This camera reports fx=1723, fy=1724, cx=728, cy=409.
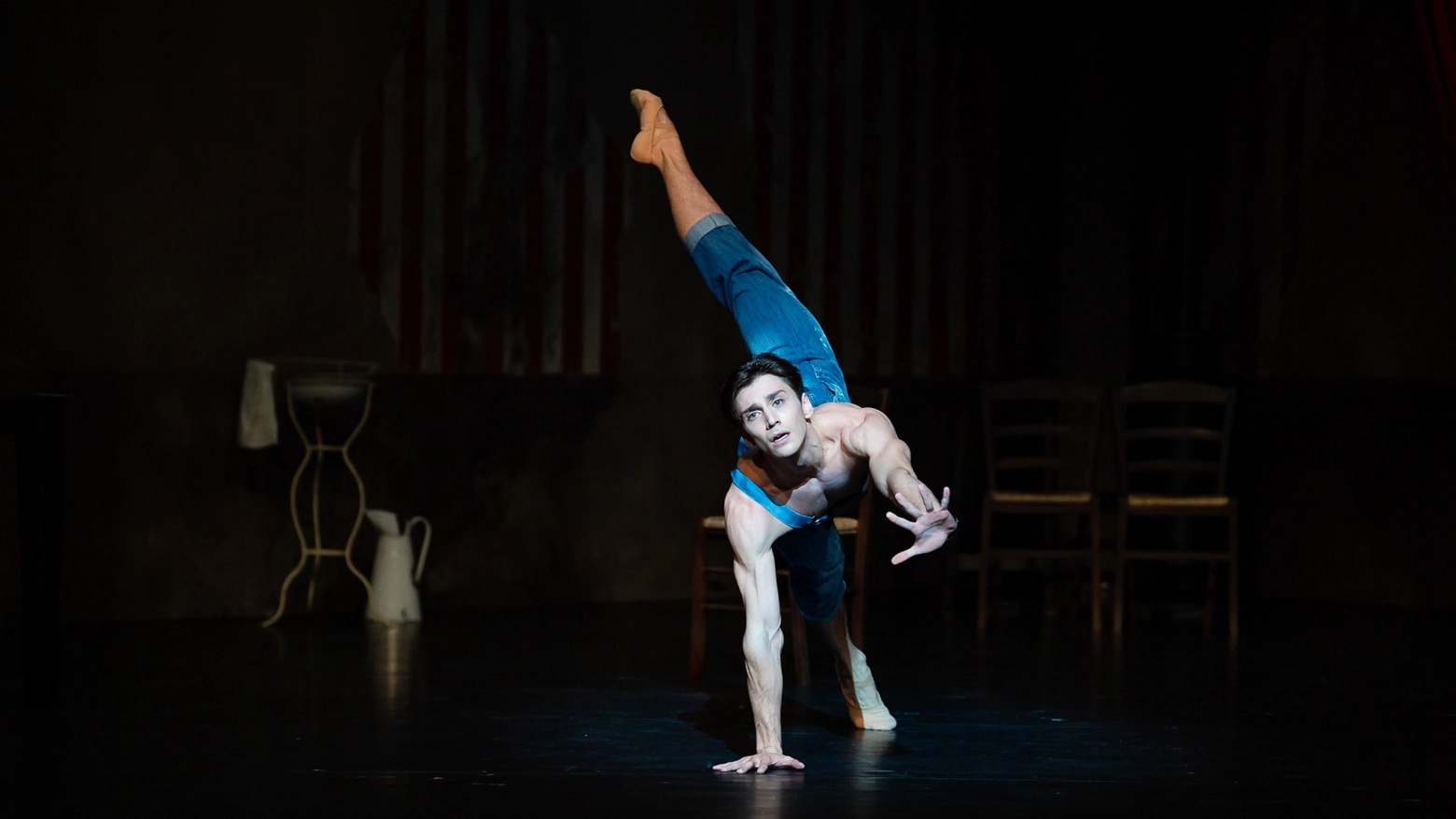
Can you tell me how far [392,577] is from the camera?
6617 mm

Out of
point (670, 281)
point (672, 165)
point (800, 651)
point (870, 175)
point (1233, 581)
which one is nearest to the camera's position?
point (672, 165)

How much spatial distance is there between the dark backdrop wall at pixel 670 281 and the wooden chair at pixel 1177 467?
0.87 ft

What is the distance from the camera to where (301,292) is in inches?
265

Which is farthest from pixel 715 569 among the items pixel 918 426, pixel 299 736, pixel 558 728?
pixel 918 426

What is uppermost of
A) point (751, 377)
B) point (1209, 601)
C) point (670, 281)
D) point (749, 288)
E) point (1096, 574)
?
point (670, 281)

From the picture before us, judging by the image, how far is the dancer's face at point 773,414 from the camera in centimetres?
370

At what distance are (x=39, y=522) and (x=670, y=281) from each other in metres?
3.59

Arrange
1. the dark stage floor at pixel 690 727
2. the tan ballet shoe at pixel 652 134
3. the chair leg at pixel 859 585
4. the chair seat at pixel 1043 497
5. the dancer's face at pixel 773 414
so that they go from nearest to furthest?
1. the dark stage floor at pixel 690 727
2. the dancer's face at pixel 773 414
3. the tan ballet shoe at pixel 652 134
4. the chair leg at pixel 859 585
5. the chair seat at pixel 1043 497

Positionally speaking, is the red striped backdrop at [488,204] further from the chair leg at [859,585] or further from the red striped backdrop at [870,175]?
the chair leg at [859,585]

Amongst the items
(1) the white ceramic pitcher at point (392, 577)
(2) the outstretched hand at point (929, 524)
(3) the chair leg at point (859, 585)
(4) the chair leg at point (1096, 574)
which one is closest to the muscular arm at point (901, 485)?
(2) the outstretched hand at point (929, 524)

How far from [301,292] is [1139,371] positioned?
389 cm

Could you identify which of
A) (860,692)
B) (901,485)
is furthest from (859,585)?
(901,485)

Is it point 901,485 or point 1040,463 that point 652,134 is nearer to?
point 901,485

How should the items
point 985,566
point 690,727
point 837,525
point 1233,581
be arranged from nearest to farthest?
point 690,727 → point 837,525 → point 1233,581 → point 985,566
